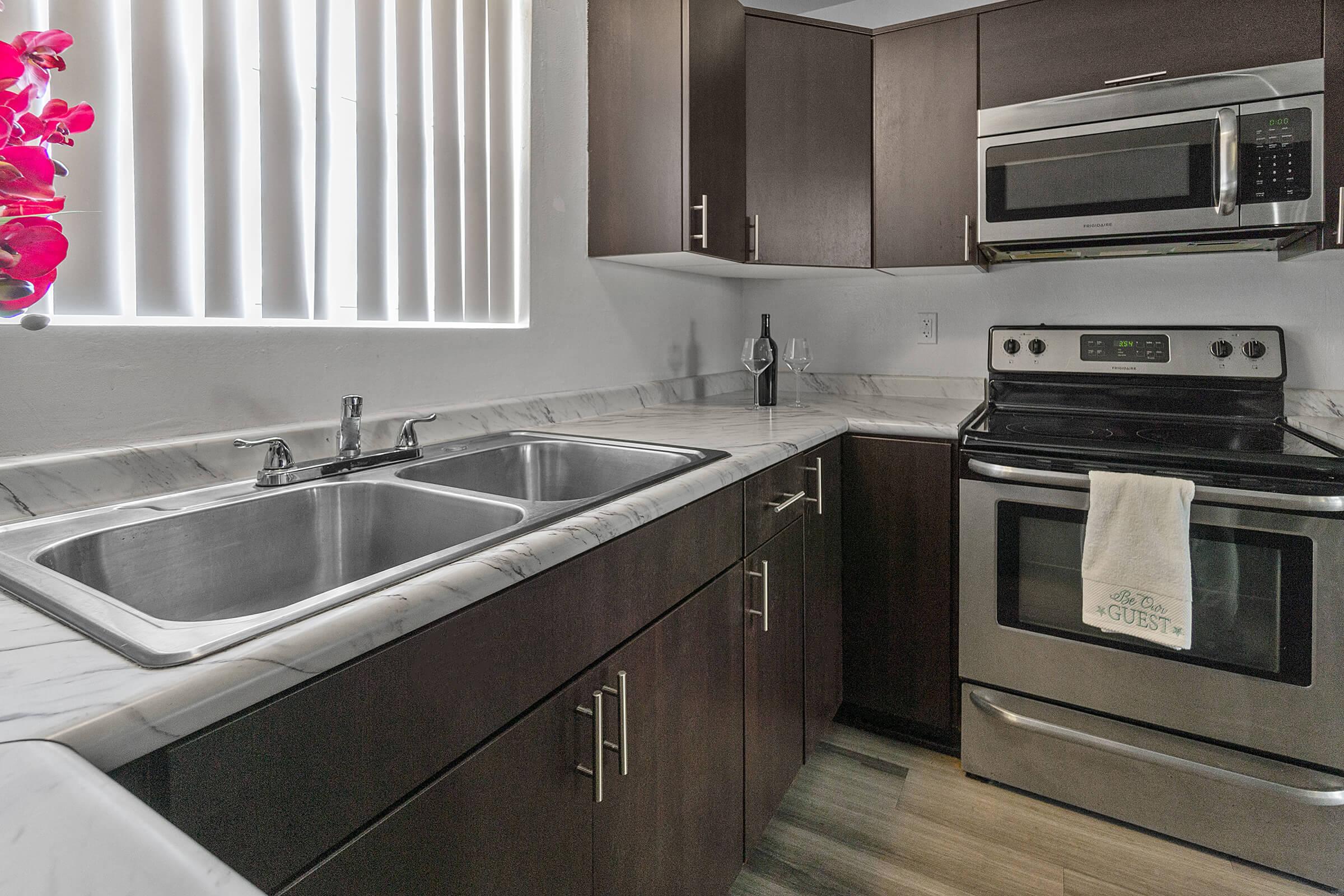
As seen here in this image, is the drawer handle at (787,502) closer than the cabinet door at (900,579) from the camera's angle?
Yes

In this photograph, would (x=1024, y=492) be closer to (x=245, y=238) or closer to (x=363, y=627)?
(x=363, y=627)

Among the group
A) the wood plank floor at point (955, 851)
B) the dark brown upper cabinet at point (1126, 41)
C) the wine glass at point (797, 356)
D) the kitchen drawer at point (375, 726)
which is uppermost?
the dark brown upper cabinet at point (1126, 41)

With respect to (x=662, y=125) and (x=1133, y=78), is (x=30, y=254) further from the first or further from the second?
(x=1133, y=78)

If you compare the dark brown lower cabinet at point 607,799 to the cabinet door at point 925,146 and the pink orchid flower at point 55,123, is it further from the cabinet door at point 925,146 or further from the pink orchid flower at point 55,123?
the cabinet door at point 925,146

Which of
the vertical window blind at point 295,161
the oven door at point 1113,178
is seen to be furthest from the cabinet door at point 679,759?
the oven door at point 1113,178

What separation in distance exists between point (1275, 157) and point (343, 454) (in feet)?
7.24

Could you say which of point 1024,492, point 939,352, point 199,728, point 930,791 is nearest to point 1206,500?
point 1024,492

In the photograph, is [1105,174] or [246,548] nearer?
[246,548]

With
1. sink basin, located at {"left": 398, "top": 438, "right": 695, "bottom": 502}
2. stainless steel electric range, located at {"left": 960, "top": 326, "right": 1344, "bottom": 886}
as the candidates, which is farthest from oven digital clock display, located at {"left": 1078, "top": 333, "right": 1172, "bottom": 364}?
sink basin, located at {"left": 398, "top": 438, "right": 695, "bottom": 502}

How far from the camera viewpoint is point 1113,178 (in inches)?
77.9

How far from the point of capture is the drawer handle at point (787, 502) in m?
1.59

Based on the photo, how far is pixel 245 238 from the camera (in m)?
1.28

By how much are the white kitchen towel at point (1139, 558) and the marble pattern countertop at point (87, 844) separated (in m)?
1.77

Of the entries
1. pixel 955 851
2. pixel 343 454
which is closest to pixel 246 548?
pixel 343 454
